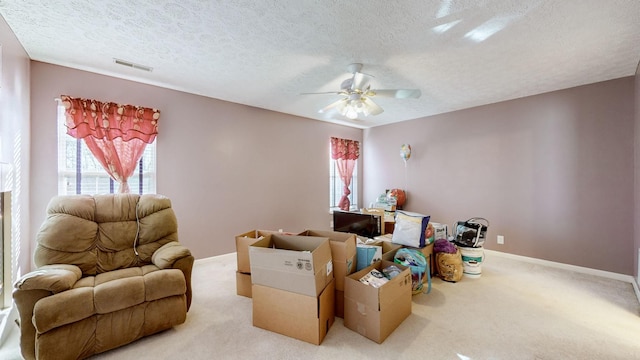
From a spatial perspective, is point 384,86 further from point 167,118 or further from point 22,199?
point 22,199

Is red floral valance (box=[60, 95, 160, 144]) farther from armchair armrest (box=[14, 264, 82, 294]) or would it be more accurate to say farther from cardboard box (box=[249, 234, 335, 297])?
cardboard box (box=[249, 234, 335, 297])

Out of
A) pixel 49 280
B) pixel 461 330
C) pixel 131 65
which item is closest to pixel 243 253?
pixel 49 280

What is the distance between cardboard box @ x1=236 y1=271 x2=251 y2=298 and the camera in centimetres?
269

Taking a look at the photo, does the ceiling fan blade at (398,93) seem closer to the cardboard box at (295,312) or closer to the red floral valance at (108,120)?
the cardboard box at (295,312)

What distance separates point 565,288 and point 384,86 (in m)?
3.14

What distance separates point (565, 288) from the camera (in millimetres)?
2912

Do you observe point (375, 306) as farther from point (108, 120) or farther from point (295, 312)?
point (108, 120)

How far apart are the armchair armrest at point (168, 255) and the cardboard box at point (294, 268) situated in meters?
0.66

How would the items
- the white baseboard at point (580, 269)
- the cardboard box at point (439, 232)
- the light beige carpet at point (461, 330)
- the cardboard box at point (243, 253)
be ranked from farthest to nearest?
1. the cardboard box at point (439, 232)
2. the white baseboard at point (580, 269)
3. the cardboard box at point (243, 253)
4. the light beige carpet at point (461, 330)

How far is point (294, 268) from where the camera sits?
1900 millimetres

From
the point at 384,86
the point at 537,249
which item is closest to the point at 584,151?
the point at 537,249

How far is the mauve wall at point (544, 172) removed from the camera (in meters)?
3.19

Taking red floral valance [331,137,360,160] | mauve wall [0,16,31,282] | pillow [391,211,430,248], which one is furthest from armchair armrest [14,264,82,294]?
red floral valance [331,137,360,160]

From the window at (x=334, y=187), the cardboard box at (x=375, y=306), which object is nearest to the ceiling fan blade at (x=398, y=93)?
the cardboard box at (x=375, y=306)
